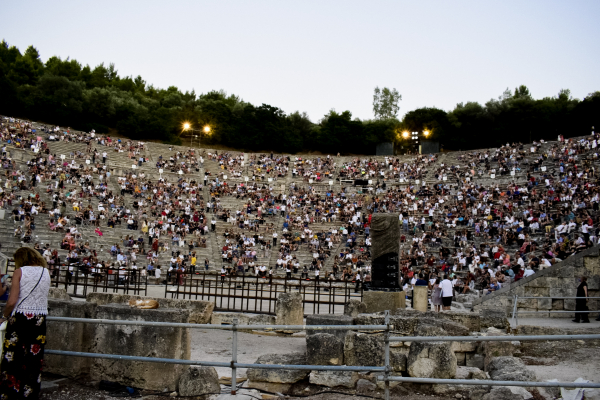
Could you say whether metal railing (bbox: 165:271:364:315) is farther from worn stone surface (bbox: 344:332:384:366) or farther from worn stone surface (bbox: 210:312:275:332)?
worn stone surface (bbox: 344:332:384:366)

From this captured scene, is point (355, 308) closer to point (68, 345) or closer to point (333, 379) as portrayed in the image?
point (333, 379)

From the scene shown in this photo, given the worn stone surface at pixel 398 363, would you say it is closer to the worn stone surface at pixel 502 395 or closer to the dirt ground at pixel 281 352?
the dirt ground at pixel 281 352

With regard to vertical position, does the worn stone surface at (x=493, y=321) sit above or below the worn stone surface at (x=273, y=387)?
above

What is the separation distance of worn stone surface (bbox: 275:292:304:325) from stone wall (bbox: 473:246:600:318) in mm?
8170

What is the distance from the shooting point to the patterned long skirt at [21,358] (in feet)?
15.3

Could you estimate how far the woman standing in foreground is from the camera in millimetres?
4668

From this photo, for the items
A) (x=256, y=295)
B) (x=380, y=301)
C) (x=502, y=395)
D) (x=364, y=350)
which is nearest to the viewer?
(x=502, y=395)

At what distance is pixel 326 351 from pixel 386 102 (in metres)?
87.7

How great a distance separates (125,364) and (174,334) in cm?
77

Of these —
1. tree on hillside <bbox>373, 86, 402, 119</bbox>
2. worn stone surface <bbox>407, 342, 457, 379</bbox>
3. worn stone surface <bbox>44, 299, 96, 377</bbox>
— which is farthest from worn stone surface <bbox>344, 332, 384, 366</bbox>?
tree on hillside <bbox>373, 86, 402, 119</bbox>

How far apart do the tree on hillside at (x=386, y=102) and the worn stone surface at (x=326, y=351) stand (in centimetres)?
8670

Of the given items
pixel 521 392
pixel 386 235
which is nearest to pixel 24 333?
pixel 521 392

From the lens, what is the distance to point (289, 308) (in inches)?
456

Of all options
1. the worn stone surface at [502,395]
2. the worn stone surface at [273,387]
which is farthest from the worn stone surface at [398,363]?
the worn stone surface at [273,387]
